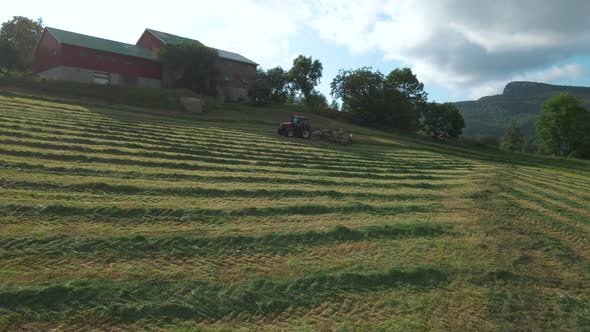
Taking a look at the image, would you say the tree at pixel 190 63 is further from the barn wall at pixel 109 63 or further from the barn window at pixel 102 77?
the barn window at pixel 102 77

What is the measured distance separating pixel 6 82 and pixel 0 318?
1481 inches

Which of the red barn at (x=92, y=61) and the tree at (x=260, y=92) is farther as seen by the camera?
the tree at (x=260, y=92)

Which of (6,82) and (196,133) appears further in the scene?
(6,82)

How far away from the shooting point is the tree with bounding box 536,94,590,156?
2773 inches

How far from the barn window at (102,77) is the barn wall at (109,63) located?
445 mm

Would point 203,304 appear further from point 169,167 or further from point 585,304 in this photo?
point 169,167

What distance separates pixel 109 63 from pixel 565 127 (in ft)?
251

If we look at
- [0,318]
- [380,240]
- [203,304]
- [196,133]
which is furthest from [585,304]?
[196,133]

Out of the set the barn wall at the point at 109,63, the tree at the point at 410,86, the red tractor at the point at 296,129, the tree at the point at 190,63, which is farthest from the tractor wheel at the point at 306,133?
the tree at the point at 410,86

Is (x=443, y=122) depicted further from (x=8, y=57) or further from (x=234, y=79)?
(x=8, y=57)

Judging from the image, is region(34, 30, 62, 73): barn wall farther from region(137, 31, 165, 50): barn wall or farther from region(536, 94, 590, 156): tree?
region(536, 94, 590, 156): tree

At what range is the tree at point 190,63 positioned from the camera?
50469 millimetres

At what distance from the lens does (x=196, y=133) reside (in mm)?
24547

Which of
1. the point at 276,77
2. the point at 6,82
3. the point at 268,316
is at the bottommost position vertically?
the point at 268,316
